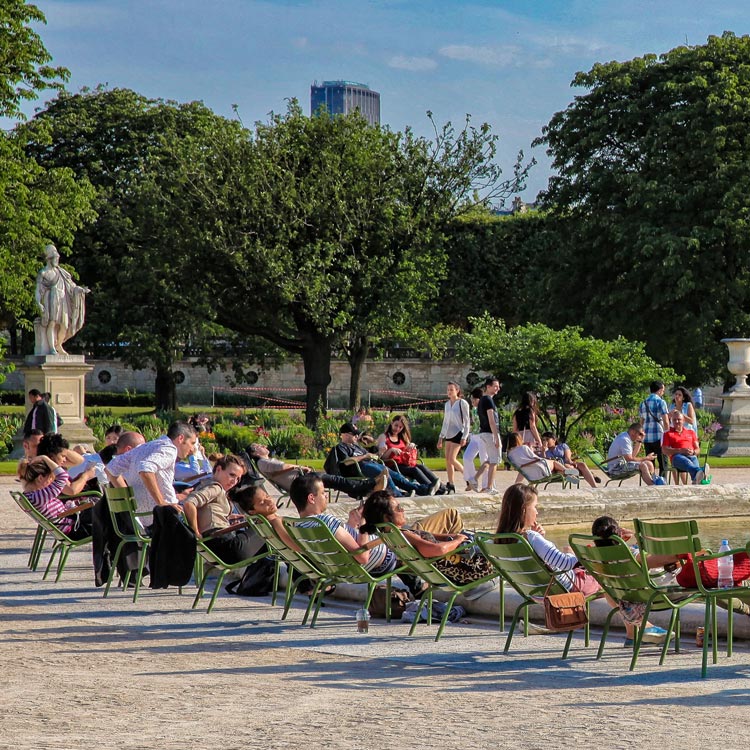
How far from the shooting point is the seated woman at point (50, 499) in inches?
456

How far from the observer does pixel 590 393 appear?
24984mm

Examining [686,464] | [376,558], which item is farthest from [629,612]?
[686,464]

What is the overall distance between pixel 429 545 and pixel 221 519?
7.29 feet

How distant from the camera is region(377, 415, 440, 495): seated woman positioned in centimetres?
1647

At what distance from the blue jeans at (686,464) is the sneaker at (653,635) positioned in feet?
32.6

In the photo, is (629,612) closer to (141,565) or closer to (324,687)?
(324,687)

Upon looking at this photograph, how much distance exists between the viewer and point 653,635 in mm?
8266

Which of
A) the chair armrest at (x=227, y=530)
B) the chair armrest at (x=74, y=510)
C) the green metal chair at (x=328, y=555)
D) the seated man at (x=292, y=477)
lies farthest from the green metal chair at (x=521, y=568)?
the seated man at (x=292, y=477)

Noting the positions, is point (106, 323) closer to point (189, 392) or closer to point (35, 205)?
point (35, 205)

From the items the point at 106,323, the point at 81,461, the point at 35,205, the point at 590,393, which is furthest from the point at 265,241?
the point at 81,461

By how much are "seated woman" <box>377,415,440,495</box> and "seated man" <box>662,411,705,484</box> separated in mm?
3568

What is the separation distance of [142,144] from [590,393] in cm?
2049

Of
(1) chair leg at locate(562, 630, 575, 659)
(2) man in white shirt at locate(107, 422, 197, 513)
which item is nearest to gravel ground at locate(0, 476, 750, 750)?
(1) chair leg at locate(562, 630, 575, 659)

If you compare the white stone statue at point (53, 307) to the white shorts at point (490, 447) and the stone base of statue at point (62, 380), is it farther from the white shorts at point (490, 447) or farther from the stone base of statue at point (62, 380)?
the white shorts at point (490, 447)
